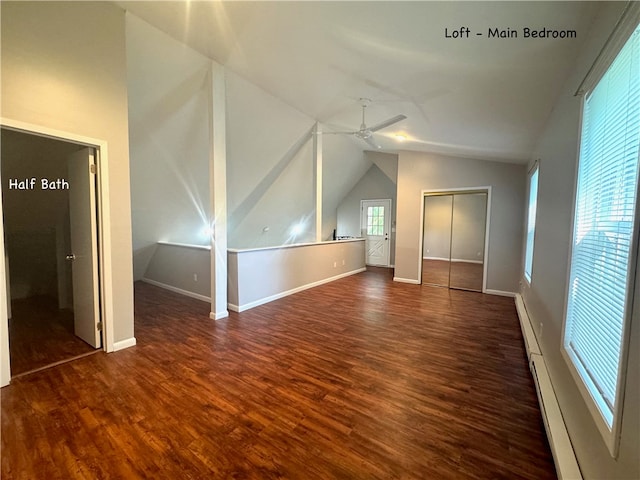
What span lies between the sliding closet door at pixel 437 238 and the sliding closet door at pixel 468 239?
0.21 m

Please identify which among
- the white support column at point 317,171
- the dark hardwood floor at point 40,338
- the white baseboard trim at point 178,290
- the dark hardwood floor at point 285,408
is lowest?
Answer: the dark hardwood floor at point 285,408

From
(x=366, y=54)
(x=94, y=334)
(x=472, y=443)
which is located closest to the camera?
(x=472, y=443)

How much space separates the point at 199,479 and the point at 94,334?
2199 millimetres

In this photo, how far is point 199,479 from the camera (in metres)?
1.43

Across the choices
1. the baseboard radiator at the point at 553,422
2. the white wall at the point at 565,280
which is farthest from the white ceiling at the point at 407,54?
the baseboard radiator at the point at 553,422

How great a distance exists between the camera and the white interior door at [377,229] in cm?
829

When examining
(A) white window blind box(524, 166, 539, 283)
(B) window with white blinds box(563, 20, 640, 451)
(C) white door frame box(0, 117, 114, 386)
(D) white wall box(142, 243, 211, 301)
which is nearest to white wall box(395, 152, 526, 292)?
(A) white window blind box(524, 166, 539, 283)

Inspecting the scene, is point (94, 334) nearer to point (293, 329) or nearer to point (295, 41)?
point (293, 329)

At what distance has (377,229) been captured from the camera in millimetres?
8484

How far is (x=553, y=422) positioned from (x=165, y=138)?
16.7 ft

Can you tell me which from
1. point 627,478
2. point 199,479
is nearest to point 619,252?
point 627,478

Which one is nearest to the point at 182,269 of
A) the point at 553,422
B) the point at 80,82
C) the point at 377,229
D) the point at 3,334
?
the point at 3,334

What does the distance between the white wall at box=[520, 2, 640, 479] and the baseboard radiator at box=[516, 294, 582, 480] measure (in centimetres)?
4

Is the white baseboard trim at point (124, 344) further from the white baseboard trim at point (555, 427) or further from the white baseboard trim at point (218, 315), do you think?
the white baseboard trim at point (555, 427)
